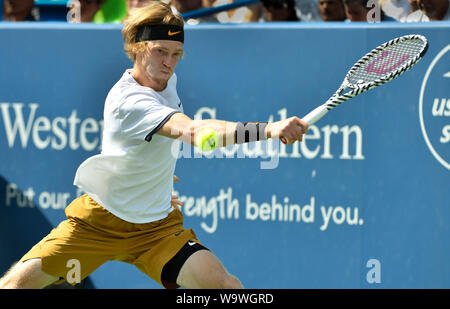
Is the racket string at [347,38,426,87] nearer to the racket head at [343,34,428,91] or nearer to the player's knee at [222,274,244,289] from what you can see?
the racket head at [343,34,428,91]

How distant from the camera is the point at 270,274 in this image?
5363 millimetres

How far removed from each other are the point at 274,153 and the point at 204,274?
163 cm

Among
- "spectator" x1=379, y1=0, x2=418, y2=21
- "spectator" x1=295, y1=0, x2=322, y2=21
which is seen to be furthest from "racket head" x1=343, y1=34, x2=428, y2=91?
"spectator" x1=295, y1=0, x2=322, y2=21

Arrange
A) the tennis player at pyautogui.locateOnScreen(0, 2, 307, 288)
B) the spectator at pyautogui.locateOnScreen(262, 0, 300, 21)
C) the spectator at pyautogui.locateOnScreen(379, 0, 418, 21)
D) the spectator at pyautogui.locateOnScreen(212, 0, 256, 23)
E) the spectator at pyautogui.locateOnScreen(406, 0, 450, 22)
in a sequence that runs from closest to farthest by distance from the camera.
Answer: the tennis player at pyautogui.locateOnScreen(0, 2, 307, 288) < the spectator at pyautogui.locateOnScreen(406, 0, 450, 22) < the spectator at pyautogui.locateOnScreen(379, 0, 418, 21) < the spectator at pyautogui.locateOnScreen(262, 0, 300, 21) < the spectator at pyautogui.locateOnScreen(212, 0, 256, 23)

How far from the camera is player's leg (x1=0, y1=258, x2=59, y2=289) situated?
3.89 m

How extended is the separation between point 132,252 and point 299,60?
1.82 m

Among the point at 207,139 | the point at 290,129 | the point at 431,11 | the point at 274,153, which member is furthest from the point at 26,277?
the point at 431,11

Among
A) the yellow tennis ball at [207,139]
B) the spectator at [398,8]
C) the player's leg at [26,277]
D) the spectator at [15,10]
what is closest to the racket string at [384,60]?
the yellow tennis ball at [207,139]

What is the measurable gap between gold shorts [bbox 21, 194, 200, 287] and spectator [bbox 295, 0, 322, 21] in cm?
213

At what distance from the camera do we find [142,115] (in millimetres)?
3680

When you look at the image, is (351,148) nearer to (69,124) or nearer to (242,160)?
(242,160)

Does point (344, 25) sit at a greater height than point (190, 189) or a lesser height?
greater

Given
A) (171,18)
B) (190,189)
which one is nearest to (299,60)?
(190,189)

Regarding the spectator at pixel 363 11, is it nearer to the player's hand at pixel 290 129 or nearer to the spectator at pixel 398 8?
the spectator at pixel 398 8
